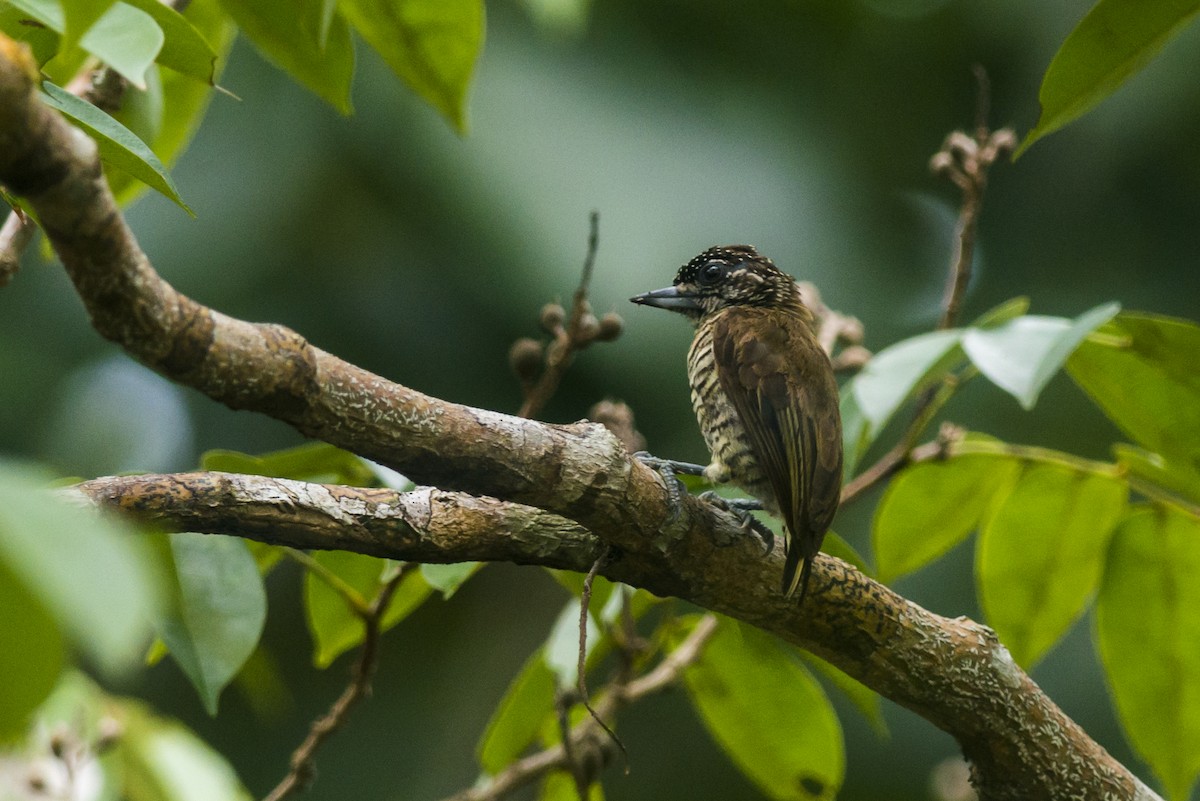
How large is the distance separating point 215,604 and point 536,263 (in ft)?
17.9

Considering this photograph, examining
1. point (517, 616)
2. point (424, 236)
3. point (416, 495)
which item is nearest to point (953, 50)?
point (424, 236)

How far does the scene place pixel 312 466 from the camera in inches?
96.0

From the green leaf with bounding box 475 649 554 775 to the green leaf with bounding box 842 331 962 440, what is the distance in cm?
97

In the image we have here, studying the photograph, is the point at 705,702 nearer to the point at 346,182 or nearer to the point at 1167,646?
the point at 1167,646

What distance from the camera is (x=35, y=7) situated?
158 centimetres

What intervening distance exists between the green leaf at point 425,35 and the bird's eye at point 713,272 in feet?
5.41

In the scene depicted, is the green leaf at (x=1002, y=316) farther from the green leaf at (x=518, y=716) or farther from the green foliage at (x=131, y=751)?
the green foliage at (x=131, y=751)

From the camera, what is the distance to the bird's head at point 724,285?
3.86 meters

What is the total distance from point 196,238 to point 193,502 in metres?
6.64

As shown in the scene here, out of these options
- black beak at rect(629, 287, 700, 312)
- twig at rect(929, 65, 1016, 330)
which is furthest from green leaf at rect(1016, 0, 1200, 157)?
black beak at rect(629, 287, 700, 312)

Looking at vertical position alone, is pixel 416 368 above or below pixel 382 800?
above

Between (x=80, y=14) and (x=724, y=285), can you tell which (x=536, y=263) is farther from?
(x=80, y=14)

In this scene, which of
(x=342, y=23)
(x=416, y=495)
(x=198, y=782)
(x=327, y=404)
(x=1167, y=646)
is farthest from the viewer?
(x=198, y=782)

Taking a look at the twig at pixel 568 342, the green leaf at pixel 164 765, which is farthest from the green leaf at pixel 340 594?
the green leaf at pixel 164 765
